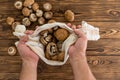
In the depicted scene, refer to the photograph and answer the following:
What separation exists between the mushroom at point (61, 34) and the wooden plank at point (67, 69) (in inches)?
5.6

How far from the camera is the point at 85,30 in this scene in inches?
38.2

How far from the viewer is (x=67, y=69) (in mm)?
1052

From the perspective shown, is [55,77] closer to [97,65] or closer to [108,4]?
[97,65]

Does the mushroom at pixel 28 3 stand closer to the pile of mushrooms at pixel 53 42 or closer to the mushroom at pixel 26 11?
the mushroom at pixel 26 11

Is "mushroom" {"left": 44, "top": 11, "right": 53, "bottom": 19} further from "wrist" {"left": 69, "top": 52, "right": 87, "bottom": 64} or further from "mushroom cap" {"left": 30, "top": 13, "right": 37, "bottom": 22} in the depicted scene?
"wrist" {"left": 69, "top": 52, "right": 87, "bottom": 64}

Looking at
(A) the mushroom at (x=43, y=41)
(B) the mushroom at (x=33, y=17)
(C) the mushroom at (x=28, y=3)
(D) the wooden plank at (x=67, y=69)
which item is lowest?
(D) the wooden plank at (x=67, y=69)

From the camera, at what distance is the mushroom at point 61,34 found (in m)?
0.95

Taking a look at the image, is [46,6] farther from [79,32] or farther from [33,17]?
[79,32]

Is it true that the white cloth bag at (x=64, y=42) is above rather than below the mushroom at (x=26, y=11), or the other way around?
below

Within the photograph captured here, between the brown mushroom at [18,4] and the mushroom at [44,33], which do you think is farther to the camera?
the brown mushroom at [18,4]

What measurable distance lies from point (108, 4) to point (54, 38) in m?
0.31

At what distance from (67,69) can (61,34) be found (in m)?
0.18

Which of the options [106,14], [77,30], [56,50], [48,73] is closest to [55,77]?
[48,73]

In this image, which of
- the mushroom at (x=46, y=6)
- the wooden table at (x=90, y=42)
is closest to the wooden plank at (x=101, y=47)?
the wooden table at (x=90, y=42)
